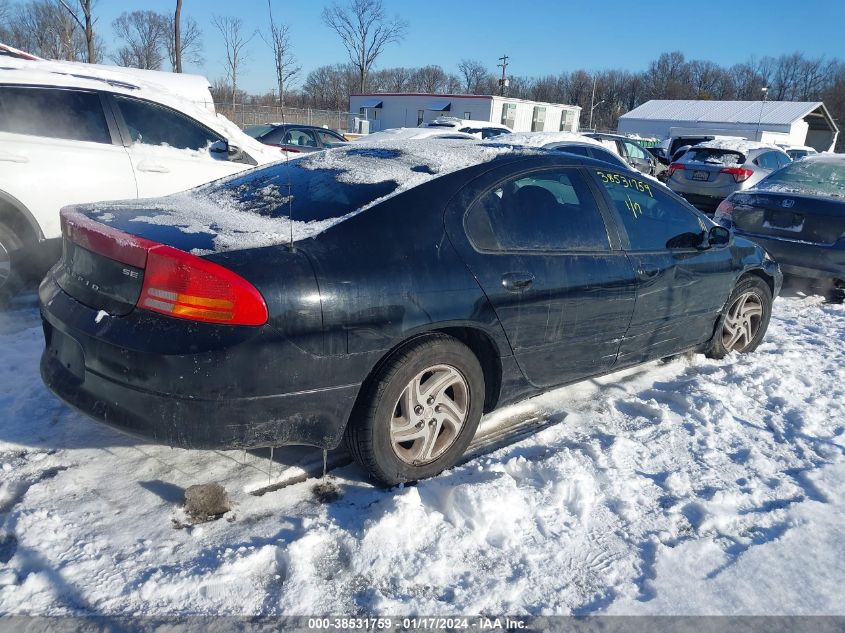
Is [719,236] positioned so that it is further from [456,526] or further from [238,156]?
[238,156]

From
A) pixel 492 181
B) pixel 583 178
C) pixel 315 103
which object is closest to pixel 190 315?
pixel 492 181

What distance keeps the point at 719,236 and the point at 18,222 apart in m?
5.02

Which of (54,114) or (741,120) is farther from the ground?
(741,120)

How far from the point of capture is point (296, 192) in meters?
3.07

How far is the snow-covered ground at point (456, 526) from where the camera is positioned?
222cm

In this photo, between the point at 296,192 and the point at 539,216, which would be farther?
the point at 539,216

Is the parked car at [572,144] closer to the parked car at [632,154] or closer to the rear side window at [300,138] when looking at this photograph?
the parked car at [632,154]

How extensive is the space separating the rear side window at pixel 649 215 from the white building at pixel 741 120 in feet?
148

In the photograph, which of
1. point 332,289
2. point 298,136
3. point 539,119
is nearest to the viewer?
point 332,289

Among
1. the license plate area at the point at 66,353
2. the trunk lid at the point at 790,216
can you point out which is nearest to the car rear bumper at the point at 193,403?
→ the license plate area at the point at 66,353

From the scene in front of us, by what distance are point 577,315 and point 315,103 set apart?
7805 cm

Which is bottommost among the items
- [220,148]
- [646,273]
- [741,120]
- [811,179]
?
[646,273]

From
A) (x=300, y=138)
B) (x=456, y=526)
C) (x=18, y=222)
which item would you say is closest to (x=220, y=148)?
(x=18, y=222)

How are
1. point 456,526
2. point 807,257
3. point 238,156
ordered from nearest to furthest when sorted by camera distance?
1. point 456,526
2. point 238,156
3. point 807,257
